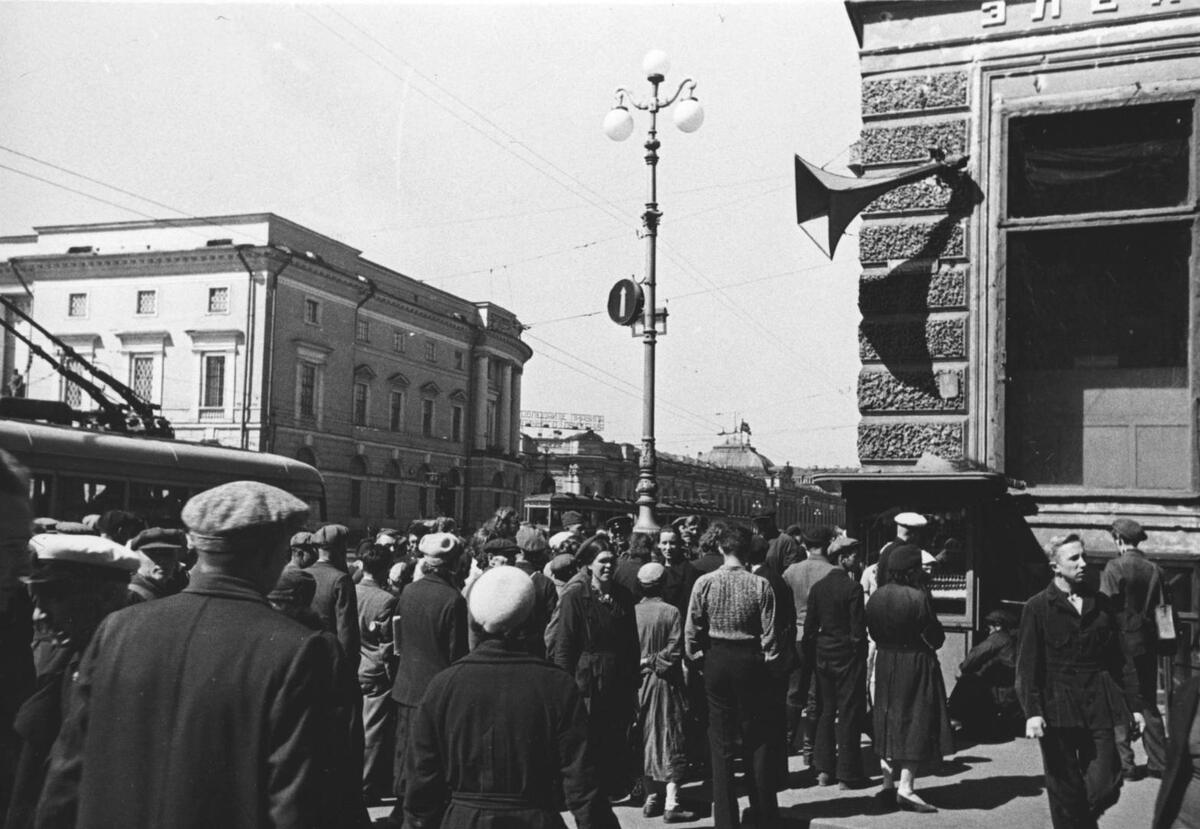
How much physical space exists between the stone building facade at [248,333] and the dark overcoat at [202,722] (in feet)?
154

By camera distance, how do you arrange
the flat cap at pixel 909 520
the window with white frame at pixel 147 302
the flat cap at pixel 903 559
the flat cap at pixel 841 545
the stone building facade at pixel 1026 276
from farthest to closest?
the window with white frame at pixel 147 302, the stone building facade at pixel 1026 276, the flat cap at pixel 841 545, the flat cap at pixel 909 520, the flat cap at pixel 903 559

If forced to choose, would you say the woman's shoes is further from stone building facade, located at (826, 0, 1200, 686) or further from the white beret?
the white beret

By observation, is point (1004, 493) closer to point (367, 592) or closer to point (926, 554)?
point (926, 554)

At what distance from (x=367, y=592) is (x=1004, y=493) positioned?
572cm

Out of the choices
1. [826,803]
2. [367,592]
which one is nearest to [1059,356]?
[826,803]

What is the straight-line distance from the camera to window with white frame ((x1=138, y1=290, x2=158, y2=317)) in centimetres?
5012

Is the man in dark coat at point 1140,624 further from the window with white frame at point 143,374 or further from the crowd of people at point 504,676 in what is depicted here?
the window with white frame at point 143,374

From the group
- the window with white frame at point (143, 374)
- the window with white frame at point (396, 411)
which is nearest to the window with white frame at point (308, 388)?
the window with white frame at point (143, 374)

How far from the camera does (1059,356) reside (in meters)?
10.3

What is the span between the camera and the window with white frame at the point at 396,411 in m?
59.9

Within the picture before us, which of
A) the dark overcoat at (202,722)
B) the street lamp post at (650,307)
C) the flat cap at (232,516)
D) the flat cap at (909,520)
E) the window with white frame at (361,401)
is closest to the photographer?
the dark overcoat at (202,722)

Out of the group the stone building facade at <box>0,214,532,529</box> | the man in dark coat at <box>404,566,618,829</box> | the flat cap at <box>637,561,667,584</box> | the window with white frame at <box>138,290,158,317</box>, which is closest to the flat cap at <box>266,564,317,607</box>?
the flat cap at <box>637,561,667,584</box>

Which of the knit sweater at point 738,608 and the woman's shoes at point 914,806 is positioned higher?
the knit sweater at point 738,608

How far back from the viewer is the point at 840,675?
8477mm
